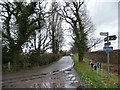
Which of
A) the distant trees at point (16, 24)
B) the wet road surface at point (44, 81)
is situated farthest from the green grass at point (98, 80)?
the distant trees at point (16, 24)

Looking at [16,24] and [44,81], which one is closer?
[44,81]

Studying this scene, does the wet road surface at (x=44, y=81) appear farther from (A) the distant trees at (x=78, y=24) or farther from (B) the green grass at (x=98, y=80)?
(A) the distant trees at (x=78, y=24)

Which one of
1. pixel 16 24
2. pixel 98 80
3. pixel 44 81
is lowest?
pixel 44 81

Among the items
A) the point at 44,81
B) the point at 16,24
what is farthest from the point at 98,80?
the point at 16,24

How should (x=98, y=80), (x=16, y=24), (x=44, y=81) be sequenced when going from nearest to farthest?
1. (x=98, y=80)
2. (x=44, y=81)
3. (x=16, y=24)

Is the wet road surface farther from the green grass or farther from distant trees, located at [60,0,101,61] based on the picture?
distant trees, located at [60,0,101,61]

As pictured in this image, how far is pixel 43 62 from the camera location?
1542 inches

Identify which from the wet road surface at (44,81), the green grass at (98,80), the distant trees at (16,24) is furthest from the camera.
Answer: the distant trees at (16,24)

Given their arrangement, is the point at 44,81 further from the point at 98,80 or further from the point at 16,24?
the point at 16,24

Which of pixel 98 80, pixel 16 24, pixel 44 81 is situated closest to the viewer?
pixel 98 80

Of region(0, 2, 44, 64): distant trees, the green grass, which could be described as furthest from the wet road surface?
region(0, 2, 44, 64): distant trees

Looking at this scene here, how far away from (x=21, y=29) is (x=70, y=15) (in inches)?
646

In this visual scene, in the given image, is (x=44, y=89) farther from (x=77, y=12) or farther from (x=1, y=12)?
(x=77, y=12)

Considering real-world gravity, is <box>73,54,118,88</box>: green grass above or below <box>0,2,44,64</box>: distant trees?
below
